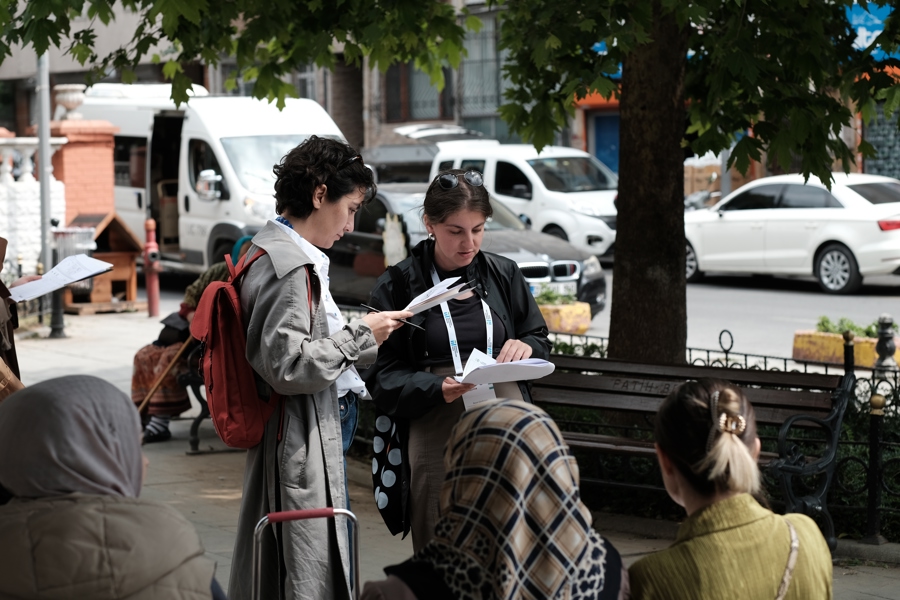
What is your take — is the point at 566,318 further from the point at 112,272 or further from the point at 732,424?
the point at 732,424

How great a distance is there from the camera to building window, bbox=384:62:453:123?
3406 centimetres

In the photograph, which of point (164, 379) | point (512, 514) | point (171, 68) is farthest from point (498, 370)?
point (171, 68)

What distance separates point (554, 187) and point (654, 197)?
1346 centimetres

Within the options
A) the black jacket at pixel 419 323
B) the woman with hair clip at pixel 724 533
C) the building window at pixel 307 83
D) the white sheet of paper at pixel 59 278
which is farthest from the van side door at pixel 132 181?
the woman with hair clip at pixel 724 533

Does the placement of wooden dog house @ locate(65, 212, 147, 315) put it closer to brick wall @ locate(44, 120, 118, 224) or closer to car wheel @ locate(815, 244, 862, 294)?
brick wall @ locate(44, 120, 118, 224)

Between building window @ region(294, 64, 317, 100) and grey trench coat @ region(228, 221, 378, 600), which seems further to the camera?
building window @ region(294, 64, 317, 100)

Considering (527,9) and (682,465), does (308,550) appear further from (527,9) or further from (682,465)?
(527,9)

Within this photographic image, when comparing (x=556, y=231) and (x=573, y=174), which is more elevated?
(x=573, y=174)

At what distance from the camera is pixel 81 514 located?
2.32m

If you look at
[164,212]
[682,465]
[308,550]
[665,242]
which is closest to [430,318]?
[308,550]

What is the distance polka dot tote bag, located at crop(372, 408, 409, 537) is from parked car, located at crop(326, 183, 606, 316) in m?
9.80

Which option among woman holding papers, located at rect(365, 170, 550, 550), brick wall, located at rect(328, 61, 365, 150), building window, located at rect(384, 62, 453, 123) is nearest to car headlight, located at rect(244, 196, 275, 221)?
woman holding papers, located at rect(365, 170, 550, 550)

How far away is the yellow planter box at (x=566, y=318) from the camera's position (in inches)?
525

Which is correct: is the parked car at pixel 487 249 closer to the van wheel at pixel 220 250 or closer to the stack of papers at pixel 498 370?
the van wheel at pixel 220 250
